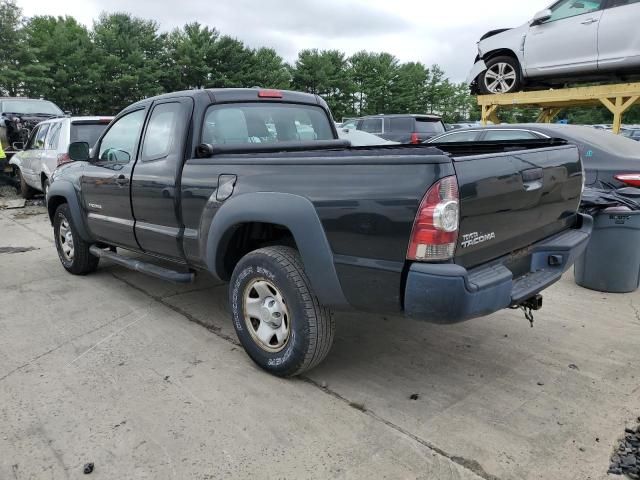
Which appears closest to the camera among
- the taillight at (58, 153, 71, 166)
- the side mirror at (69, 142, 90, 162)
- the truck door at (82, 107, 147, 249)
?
the truck door at (82, 107, 147, 249)

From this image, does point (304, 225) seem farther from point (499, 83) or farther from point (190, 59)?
point (190, 59)

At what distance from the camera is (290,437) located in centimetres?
256

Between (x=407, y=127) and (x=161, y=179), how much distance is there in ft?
41.2

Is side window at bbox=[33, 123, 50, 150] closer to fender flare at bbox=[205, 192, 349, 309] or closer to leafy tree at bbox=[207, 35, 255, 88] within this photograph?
fender flare at bbox=[205, 192, 349, 309]

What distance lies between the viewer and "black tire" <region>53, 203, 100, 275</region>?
520 cm

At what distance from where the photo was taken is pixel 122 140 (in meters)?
4.57

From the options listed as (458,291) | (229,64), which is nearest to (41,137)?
(458,291)

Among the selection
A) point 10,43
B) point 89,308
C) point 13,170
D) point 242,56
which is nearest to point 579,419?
point 89,308

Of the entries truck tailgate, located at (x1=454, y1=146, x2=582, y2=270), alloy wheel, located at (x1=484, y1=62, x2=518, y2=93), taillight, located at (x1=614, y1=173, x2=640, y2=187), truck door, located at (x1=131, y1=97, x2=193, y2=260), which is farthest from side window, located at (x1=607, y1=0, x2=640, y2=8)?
truck door, located at (x1=131, y1=97, x2=193, y2=260)

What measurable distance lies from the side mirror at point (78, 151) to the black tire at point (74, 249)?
0.61 m

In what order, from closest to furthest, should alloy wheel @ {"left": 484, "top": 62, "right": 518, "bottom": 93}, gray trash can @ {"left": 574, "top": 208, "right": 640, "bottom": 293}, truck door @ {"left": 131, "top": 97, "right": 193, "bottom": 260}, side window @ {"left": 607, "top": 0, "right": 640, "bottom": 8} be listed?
truck door @ {"left": 131, "top": 97, "right": 193, "bottom": 260} → gray trash can @ {"left": 574, "top": 208, "right": 640, "bottom": 293} → side window @ {"left": 607, "top": 0, "right": 640, "bottom": 8} → alloy wheel @ {"left": 484, "top": 62, "right": 518, "bottom": 93}

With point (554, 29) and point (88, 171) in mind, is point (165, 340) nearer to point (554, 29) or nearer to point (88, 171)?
point (88, 171)

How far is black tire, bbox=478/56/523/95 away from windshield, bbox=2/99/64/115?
10.7 meters

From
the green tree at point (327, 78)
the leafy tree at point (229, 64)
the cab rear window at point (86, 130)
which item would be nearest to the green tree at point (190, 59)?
the leafy tree at point (229, 64)
